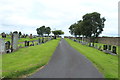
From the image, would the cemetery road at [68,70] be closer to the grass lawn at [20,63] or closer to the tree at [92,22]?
the grass lawn at [20,63]

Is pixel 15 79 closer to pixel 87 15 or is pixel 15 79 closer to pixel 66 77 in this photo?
pixel 66 77

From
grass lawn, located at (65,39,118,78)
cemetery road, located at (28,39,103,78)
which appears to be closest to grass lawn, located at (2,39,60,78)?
cemetery road, located at (28,39,103,78)

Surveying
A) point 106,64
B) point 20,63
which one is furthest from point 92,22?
point 20,63

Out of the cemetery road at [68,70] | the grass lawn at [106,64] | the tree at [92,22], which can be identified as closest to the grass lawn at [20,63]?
the cemetery road at [68,70]

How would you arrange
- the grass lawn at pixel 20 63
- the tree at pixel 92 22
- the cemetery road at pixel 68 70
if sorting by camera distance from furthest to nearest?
the tree at pixel 92 22 < the grass lawn at pixel 20 63 < the cemetery road at pixel 68 70

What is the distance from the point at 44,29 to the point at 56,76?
113 metres

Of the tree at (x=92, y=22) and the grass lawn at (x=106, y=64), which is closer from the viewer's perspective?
the grass lawn at (x=106, y=64)

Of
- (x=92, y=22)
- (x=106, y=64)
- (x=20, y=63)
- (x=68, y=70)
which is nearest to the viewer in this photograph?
(x=68, y=70)

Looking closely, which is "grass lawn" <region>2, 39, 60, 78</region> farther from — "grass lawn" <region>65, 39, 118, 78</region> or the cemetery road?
"grass lawn" <region>65, 39, 118, 78</region>

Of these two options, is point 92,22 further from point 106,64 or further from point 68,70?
point 68,70

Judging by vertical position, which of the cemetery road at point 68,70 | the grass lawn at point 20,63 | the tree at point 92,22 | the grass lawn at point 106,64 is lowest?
the grass lawn at point 106,64

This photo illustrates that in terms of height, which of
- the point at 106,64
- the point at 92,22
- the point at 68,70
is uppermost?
the point at 92,22

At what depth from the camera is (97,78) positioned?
749 cm

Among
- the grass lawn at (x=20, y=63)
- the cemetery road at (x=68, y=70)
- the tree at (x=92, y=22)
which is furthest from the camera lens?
the tree at (x=92, y=22)
